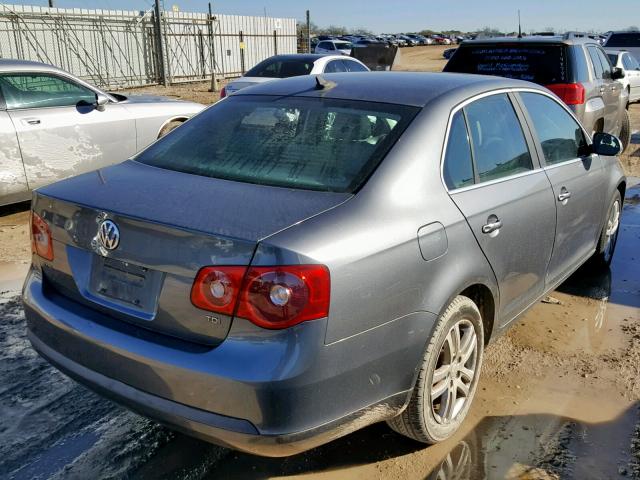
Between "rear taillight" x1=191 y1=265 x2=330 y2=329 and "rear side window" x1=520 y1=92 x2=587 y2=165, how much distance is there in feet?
7.29

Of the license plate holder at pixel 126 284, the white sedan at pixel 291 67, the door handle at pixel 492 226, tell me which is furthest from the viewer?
the white sedan at pixel 291 67

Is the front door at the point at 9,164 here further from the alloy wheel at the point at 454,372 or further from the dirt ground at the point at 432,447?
the alloy wheel at the point at 454,372

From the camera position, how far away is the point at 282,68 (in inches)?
460

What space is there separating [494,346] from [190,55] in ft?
82.1

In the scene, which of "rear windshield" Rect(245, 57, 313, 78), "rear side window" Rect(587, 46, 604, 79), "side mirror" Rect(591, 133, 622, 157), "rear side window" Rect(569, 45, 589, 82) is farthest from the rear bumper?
"rear windshield" Rect(245, 57, 313, 78)

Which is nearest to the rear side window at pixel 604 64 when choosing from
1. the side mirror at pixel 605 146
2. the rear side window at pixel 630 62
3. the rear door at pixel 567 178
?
the side mirror at pixel 605 146

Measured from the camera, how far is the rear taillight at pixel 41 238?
2.78m

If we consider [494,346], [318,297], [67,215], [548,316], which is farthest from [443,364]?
Answer: [548,316]

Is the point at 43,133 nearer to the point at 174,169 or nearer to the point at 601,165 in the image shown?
the point at 174,169

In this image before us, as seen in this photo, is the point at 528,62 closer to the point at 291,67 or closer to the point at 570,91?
the point at 570,91

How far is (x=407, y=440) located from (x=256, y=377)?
123cm

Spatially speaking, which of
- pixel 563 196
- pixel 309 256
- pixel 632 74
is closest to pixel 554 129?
pixel 563 196

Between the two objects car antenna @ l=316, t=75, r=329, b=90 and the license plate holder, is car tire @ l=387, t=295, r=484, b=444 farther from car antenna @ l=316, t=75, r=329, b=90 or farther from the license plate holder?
car antenna @ l=316, t=75, r=329, b=90

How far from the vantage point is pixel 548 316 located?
15.3 ft
